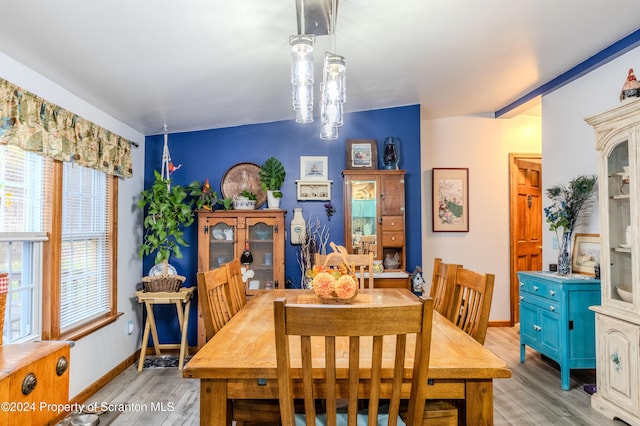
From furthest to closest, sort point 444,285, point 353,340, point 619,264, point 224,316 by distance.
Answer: point 619,264 < point 444,285 < point 224,316 < point 353,340

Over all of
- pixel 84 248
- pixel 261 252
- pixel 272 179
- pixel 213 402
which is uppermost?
pixel 272 179

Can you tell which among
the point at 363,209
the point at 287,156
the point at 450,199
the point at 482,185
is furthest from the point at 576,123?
the point at 287,156

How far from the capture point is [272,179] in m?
4.09

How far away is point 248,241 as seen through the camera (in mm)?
3994

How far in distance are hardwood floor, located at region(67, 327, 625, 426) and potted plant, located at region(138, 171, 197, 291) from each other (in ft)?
2.68

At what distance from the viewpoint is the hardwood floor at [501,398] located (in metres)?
2.69

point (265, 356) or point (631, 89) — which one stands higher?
point (631, 89)

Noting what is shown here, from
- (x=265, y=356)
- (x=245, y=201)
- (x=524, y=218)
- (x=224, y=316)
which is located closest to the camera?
(x=265, y=356)

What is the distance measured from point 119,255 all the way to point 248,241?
118 cm

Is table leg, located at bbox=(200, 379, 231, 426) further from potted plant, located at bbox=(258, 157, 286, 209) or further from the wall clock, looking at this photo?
the wall clock

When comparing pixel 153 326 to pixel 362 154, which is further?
pixel 362 154

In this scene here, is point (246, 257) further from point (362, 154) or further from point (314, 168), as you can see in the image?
point (362, 154)

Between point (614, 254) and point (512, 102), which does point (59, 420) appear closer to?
point (614, 254)

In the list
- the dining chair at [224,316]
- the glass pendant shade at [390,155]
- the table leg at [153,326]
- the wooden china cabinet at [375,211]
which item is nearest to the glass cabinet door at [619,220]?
the wooden china cabinet at [375,211]
